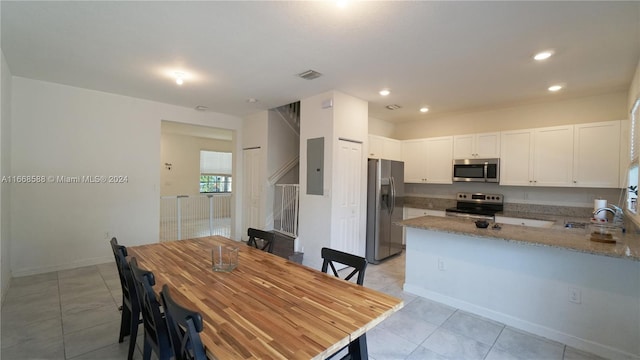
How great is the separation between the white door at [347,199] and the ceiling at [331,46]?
950mm

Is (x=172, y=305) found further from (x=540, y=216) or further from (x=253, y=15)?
(x=540, y=216)

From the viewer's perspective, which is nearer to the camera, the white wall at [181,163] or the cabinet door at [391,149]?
the cabinet door at [391,149]

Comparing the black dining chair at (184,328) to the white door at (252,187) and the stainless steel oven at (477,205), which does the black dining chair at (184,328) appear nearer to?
the white door at (252,187)

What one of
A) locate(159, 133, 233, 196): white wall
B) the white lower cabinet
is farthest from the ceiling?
locate(159, 133, 233, 196): white wall

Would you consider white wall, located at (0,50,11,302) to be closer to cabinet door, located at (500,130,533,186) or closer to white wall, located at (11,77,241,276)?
white wall, located at (11,77,241,276)

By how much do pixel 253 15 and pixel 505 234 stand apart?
9.73 ft

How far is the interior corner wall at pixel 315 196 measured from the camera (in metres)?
4.05

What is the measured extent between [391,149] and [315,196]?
2095 millimetres

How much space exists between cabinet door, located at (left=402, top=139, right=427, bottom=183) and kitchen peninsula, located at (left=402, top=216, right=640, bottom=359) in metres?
2.38

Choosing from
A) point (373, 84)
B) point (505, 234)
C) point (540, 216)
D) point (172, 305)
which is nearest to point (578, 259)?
point (505, 234)

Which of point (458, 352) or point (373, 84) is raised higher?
point (373, 84)

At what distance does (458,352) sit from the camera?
221cm

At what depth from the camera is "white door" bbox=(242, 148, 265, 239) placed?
218 inches

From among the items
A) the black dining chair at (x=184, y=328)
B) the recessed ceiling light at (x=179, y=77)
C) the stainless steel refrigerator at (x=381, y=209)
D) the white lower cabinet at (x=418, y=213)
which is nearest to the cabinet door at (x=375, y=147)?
the stainless steel refrigerator at (x=381, y=209)
